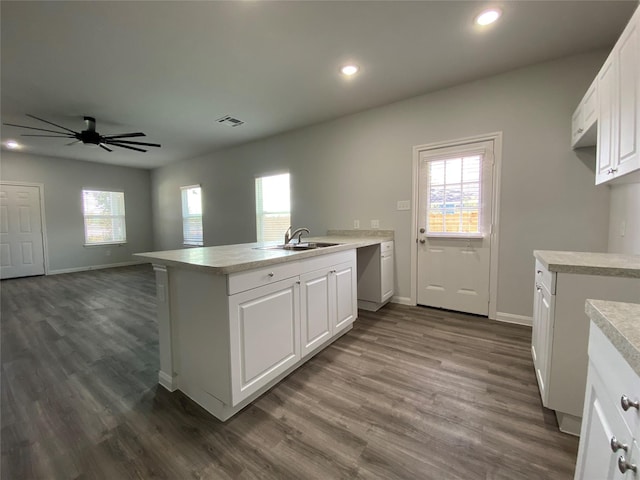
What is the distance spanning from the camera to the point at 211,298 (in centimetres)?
157

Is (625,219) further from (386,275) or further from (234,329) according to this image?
(234,329)

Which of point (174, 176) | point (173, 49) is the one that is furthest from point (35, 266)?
point (173, 49)

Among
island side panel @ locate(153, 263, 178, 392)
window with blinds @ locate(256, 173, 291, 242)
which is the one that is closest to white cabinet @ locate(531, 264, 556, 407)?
island side panel @ locate(153, 263, 178, 392)

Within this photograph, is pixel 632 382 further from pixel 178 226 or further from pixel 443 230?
pixel 178 226

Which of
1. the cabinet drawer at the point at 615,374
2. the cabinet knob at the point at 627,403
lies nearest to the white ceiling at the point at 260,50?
the cabinet drawer at the point at 615,374

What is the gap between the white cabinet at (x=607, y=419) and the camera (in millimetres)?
→ 572

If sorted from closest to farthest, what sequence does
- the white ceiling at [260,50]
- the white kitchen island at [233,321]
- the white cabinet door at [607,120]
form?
1. the white kitchen island at [233,321]
2. the white cabinet door at [607,120]
3. the white ceiling at [260,50]

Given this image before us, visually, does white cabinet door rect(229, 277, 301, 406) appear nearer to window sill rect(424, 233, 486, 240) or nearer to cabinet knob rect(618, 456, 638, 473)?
cabinet knob rect(618, 456, 638, 473)

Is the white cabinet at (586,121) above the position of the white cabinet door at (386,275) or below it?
above

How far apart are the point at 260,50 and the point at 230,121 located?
189 centimetres

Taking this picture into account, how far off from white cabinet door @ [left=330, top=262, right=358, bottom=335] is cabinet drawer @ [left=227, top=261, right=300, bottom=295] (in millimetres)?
596

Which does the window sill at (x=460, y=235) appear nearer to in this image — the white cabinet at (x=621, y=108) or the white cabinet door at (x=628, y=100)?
the white cabinet at (x=621, y=108)

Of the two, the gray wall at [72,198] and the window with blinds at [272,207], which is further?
the gray wall at [72,198]

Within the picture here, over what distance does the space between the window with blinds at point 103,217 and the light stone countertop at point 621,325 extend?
28.6 feet
